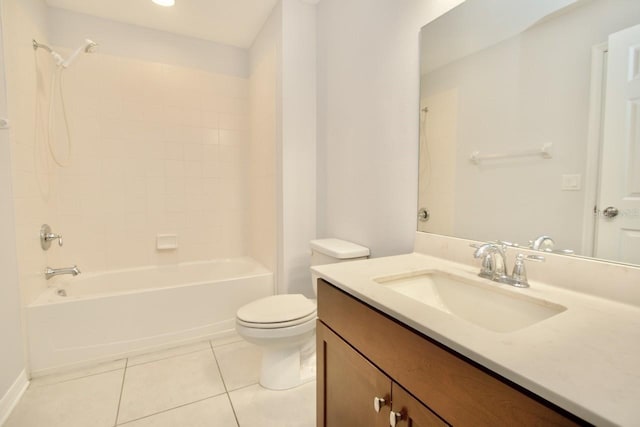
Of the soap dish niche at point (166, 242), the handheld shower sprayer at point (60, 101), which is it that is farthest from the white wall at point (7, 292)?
the soap dish niche at point (166, 242)

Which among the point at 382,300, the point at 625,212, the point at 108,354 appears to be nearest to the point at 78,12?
the point at 108,354

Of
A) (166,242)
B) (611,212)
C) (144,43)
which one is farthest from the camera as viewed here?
(166,242)

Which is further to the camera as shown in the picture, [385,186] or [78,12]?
[78,12]

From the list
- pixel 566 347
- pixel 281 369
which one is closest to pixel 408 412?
pixel 566 347

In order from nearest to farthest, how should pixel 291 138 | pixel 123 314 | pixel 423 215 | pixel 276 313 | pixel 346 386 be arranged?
pixel 346 386
pixel 423 215
pixel 276 313
pixel 123 314
pixel 291 138

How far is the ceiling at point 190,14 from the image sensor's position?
2.21 meters

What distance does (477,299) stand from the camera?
964 mm

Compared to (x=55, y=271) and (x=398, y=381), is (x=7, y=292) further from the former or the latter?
(x=398, y=381)

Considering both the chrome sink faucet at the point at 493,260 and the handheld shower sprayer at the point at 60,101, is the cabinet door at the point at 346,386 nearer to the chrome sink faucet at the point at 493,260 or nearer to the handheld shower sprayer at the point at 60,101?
the chrome sink faucet at the point at 493,260

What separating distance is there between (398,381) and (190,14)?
2.84 meters

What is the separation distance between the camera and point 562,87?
0.89 metres

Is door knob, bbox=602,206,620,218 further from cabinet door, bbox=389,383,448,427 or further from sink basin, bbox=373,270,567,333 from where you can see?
cabinet door, bbox=389,383,448,427

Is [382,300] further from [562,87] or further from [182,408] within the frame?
[182,408]

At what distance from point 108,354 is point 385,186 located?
2055mm
